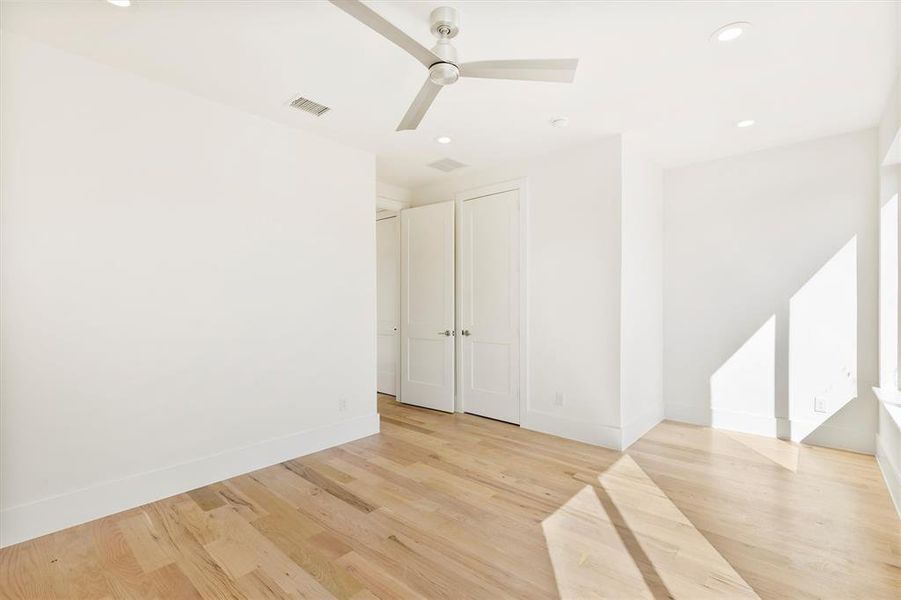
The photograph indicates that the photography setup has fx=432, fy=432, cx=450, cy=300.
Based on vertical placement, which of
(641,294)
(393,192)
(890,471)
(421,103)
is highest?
(393,192)

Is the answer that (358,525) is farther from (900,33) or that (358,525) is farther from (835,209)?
(835,209)

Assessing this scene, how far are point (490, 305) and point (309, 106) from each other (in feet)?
8.06

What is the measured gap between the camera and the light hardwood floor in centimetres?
188

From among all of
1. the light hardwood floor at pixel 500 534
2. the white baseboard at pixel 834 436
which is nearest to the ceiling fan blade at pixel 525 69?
the light hardwood floor at pixel 500 534

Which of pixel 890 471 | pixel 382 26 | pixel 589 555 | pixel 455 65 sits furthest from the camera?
pixel 890 471

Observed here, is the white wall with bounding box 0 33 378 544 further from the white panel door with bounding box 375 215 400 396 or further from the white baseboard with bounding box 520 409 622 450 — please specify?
the white baseboard with bounding box 520 409 622 450

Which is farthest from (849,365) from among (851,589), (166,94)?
(166,94)

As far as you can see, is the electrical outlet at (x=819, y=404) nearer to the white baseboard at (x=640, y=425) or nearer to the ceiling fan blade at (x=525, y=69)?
the white baseboard at (x=640, y=425)

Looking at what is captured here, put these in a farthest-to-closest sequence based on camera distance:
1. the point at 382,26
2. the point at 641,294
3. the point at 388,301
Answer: the point at 388,301 < the point at 641,294 < the point at 382,26

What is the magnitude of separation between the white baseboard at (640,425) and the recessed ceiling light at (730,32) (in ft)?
9.02

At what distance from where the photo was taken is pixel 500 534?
2275mm

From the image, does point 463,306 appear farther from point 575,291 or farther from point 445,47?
point 445,47

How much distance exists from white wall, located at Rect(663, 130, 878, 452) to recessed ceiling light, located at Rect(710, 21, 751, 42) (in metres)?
2.15

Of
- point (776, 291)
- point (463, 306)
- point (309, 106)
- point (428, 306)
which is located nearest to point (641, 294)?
point (776, 291)
